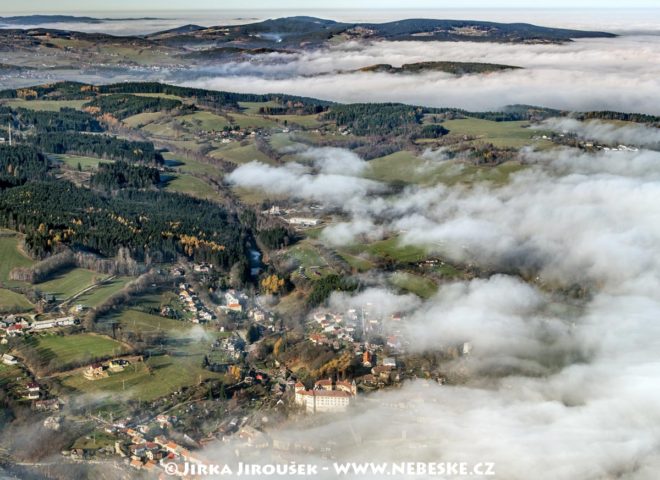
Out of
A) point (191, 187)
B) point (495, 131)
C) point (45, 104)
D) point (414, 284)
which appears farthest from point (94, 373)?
point (45, 104)

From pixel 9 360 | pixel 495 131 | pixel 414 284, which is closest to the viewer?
pixel 9 360

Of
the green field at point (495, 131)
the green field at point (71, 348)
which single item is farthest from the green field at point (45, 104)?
the green field at point (71, 348)

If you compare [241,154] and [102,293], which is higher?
[241,154]

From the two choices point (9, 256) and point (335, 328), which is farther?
point (9, 256)

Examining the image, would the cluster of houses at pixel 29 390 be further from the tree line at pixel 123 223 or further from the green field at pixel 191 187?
the green field at pixel 191 187

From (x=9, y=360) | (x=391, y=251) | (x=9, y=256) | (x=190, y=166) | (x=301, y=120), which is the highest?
(x=301, y=120)

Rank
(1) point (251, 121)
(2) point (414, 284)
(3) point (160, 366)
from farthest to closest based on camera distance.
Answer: (1) point (251, 121) < (2) point (414, 284) < (3) point (160, 366)

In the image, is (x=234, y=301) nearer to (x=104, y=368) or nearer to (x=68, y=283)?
(x=68, y=283)

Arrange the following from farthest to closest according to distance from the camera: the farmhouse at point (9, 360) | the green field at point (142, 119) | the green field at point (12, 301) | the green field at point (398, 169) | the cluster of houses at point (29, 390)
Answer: the green field at point (142, 119) → the green field at point (398, 169) → the green field at point (12, 301) → the farmhouse at point (9, 360) → the cluster of houses at point (29, 390)
